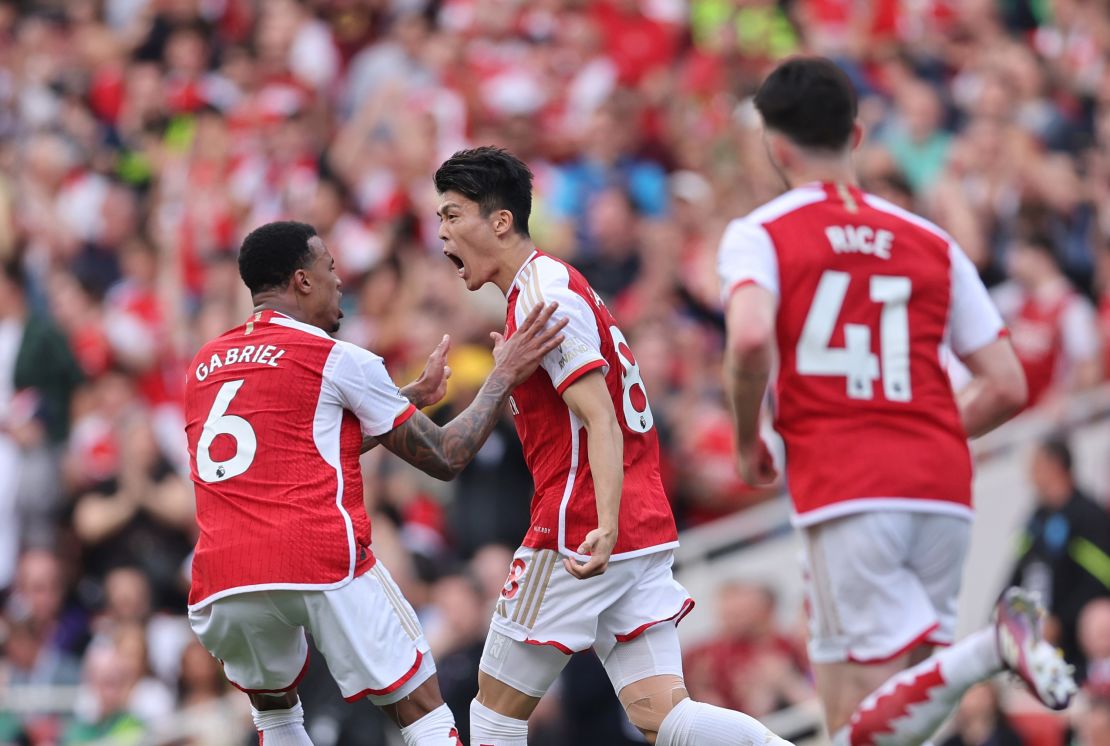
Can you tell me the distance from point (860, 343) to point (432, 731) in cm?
208

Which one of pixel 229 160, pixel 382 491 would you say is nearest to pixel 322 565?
pixel 382 491

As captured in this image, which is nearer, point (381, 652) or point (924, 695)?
point (924, 695)

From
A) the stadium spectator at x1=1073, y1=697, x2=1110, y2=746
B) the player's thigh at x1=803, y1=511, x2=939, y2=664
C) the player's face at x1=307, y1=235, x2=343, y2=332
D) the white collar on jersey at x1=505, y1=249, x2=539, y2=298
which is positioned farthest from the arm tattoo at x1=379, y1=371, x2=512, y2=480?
the stadium spectator at x1=1073, y1=697, x2=1110, y2=746

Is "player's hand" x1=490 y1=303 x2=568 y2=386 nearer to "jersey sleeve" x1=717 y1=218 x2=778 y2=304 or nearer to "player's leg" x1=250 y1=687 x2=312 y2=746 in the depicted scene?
"jersey sleeve" x1=717 y1=218 x2=778 y2=304

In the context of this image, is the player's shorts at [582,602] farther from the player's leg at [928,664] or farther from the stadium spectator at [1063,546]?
the stadium spectator at [1063,546]

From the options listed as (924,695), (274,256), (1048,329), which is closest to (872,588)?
(924,695)

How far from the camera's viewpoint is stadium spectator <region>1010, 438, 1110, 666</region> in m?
10.8

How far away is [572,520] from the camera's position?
6.50 m

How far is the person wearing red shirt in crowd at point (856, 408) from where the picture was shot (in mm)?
5941

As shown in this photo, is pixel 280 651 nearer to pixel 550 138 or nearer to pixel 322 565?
pixel 322 565

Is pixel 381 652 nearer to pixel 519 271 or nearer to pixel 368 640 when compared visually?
pixel 368 640

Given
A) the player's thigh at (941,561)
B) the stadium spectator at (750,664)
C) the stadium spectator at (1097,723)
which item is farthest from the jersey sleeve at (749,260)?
the stadium spectator at (750,664)

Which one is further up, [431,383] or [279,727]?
[431,383]

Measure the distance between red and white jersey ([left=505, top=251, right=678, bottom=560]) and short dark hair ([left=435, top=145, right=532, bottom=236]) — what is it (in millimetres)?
223
